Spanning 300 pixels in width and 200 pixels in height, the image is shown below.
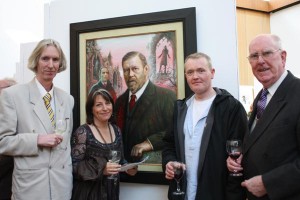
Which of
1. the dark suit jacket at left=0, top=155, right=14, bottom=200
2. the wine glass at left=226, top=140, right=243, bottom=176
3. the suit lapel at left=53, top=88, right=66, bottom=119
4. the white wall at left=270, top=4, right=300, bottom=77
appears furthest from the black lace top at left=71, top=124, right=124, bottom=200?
the white wall at left=270, top=4, right=300, bottom=77

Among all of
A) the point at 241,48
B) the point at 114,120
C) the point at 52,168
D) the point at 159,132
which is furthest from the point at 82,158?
the point at 241,48

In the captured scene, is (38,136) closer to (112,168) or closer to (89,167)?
(89,167)

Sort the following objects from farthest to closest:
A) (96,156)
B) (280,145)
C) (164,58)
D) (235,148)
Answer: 1. (164,58)
2. (96,156)
3. (235,148)
4. (280,145)

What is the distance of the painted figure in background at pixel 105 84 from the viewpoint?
107 inches

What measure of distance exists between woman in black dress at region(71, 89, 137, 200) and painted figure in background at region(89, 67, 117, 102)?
278 mm

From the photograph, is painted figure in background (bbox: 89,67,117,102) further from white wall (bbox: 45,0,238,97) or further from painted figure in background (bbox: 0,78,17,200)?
painted figure in background (bbox: 0,78,17,200)

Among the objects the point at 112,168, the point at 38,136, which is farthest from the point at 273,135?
the point at 38,136

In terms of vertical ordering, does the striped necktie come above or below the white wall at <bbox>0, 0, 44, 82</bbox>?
below

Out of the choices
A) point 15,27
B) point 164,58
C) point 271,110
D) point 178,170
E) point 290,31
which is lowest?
point 178,170

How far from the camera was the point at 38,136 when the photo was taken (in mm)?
2000

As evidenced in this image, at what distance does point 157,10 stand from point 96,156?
131cm

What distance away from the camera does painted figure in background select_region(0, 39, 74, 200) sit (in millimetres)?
1979

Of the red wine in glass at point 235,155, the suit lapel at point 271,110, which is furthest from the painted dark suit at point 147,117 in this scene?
the suit lapel at point 271,110

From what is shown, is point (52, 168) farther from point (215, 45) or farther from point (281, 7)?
point (281, 7)
